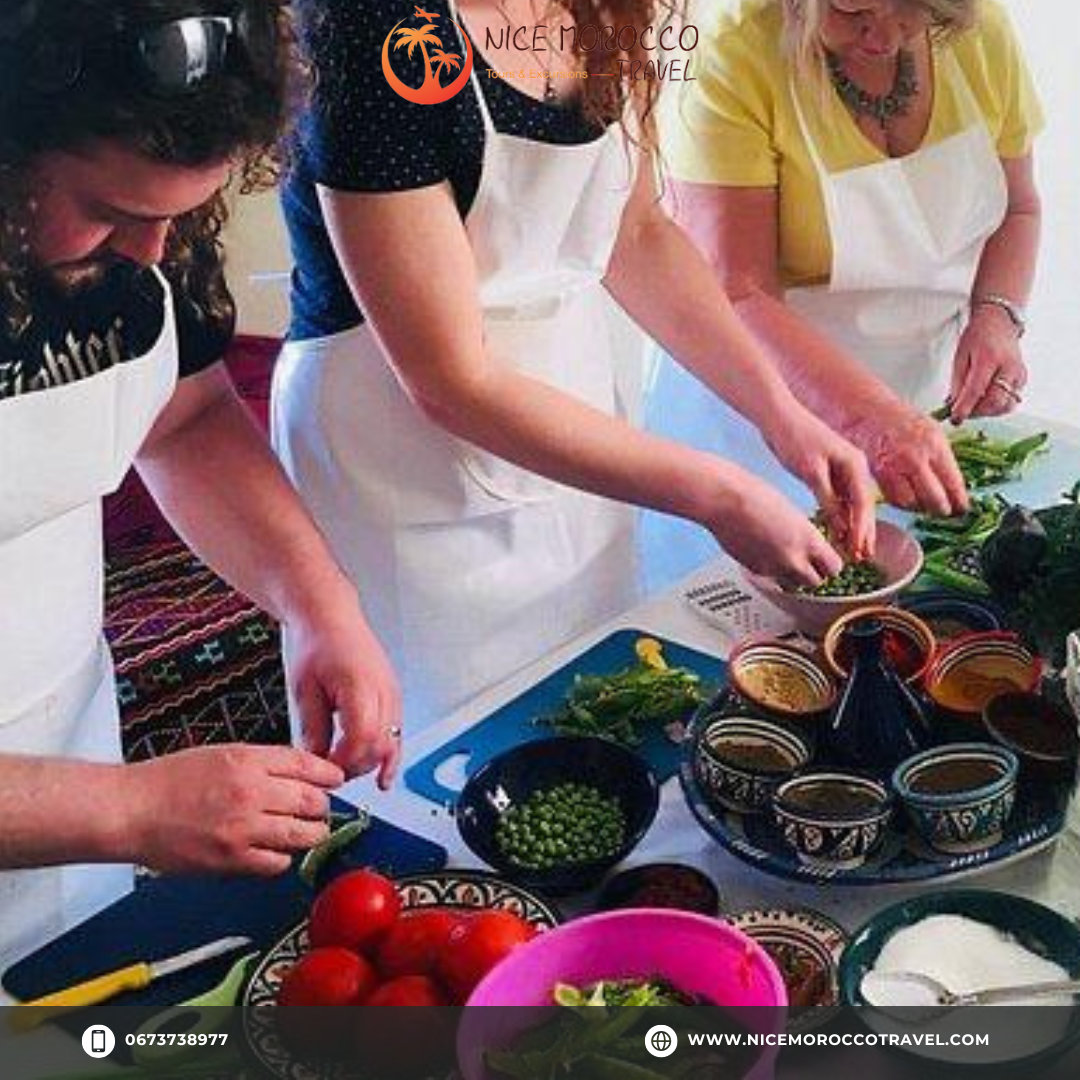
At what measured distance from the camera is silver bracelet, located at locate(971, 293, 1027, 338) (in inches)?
54.4

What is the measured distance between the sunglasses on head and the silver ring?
772 millimetres

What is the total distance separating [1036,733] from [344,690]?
1.16 ft

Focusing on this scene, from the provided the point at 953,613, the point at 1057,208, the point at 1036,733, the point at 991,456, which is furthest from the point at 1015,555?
the point at 1057,208

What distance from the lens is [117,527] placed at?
1.80 m

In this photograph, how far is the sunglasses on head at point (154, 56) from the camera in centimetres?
68

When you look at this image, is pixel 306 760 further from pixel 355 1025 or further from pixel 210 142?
pixel 210 142

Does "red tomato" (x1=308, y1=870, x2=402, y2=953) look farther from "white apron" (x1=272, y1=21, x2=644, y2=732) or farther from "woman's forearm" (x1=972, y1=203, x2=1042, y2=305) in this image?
"woman's forearm" (x1=972, y1=203, x2=1042, y2=305)

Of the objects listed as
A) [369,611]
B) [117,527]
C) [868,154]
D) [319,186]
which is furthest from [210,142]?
[117,527]

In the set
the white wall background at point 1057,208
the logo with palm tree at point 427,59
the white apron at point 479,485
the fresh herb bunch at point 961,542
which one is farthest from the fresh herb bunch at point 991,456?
the logo with palm tree at point 427,59

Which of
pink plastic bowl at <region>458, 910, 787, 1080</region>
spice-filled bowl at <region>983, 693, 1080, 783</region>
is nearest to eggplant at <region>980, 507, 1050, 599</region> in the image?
spice-filled bowl at <region>983, 693, 1080, 783</region>

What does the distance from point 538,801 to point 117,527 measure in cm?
107

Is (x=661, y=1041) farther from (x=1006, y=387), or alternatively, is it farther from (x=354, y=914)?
(x=1006, y=387)

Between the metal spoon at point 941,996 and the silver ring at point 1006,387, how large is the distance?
0.69 m

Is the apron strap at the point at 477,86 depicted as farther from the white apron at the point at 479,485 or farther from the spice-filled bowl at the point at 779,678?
the spice-filled bowl at the point at 779,678
